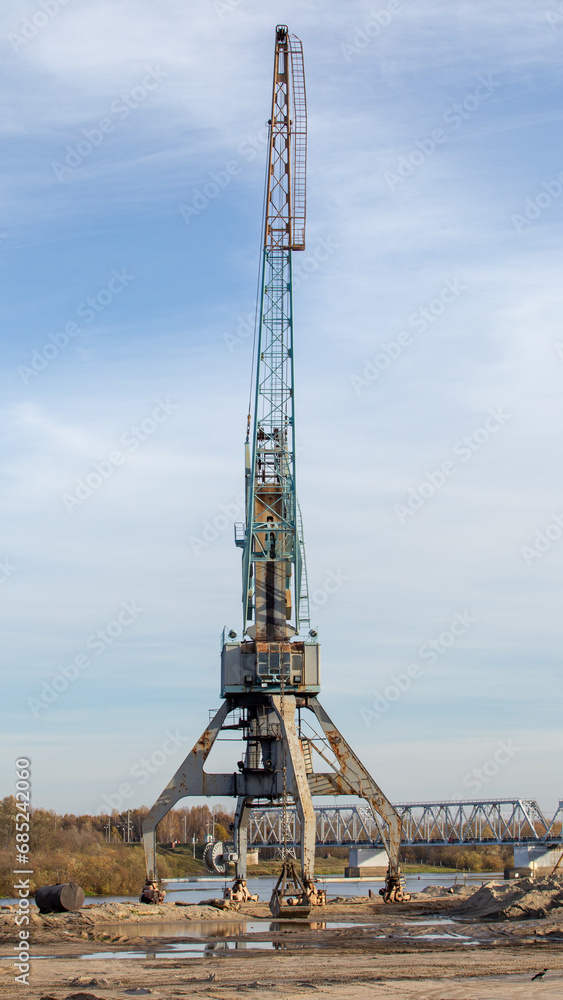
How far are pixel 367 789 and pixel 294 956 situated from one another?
20.1m

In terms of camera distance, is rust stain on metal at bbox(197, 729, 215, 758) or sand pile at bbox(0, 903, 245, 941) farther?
rust stain on metal at bbox(197, 729, 215, 758)

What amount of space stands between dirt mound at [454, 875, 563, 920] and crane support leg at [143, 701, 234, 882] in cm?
1272

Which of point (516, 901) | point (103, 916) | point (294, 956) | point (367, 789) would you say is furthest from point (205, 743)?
point (294, 956)

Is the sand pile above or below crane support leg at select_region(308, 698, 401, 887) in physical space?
below

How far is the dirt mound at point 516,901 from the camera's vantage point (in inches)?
1324

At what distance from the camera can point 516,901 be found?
34562 millimetres

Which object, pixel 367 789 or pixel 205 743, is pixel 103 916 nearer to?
pixel 205 743

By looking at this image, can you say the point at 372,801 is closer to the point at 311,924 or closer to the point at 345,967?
the point at 311,924

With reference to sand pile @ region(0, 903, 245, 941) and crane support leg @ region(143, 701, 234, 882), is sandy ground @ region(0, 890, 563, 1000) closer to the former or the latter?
sand pile @ region(0, 903, 245, 941)

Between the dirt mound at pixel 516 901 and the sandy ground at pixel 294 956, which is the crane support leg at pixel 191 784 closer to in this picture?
the sandy ground at pixel 294 956

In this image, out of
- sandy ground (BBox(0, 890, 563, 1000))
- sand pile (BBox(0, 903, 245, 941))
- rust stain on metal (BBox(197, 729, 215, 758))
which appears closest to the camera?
sandy ground (BBox(0, 890, 563, 1000))

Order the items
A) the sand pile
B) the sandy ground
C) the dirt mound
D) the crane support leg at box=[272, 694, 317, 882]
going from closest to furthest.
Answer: the sandy ground, the sand pile, the dirt mound, the crane support leg at box=[272, 694, 317, 882]

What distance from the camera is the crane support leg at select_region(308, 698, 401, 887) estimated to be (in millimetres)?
45844

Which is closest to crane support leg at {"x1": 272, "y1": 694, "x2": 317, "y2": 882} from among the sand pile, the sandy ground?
the sandy ground
